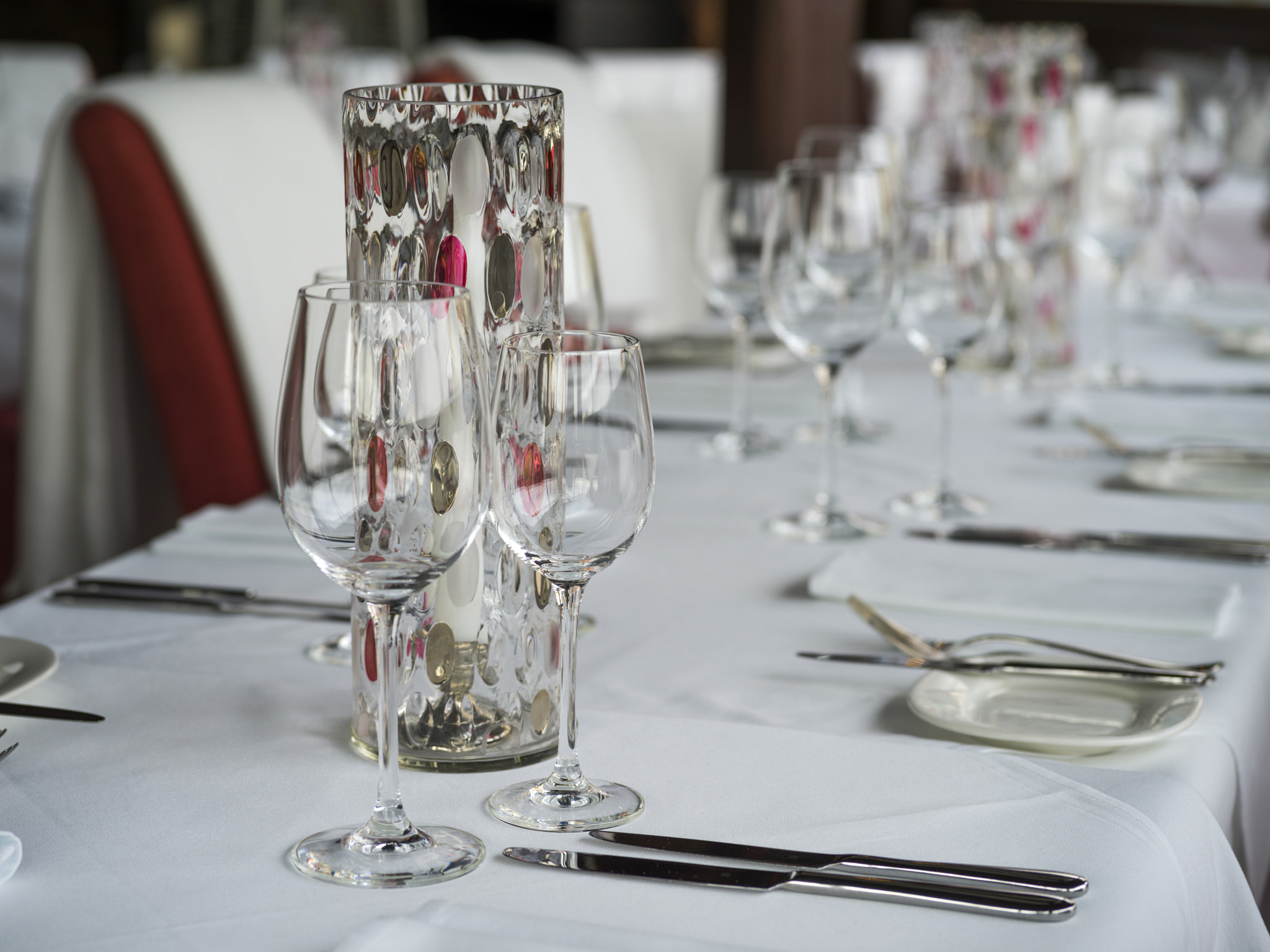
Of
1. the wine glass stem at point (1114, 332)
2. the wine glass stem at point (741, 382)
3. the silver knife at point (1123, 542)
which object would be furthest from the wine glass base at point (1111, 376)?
the silver knife at point (1123, 542)

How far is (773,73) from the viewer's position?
292cm

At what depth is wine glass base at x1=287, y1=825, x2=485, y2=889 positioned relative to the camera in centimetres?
59

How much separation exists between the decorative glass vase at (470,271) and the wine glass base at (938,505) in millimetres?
504

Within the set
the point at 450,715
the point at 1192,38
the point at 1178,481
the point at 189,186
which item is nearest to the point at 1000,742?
the point at 450,715

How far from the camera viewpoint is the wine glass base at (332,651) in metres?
0.84

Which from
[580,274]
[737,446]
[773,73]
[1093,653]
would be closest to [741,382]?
[737,446]

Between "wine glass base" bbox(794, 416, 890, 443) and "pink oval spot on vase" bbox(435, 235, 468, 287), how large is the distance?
75 cm

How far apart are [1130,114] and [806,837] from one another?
4.48 ft

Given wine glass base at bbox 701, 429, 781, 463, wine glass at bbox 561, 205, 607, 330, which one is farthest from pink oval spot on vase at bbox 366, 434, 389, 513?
wine glass base at bbox 701, 429, 781, 463

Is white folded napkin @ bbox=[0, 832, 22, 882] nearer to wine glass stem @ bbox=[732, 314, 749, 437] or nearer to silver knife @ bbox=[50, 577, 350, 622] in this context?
silver knife @ bbox=[50, 577, 350, 622]

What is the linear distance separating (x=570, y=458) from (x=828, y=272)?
542mm

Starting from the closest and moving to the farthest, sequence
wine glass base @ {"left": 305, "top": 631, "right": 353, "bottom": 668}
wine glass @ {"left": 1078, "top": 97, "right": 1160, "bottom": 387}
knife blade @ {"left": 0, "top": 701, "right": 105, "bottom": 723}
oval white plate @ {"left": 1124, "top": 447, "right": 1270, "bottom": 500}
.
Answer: knife blade @ {"left": 0, "top": 701, "right": 105, "bottom": 723}
wine glass base @ {"left": 305, "top": 631, "right": 353, "bottom": 668}
oval white plate @ {"left": 1124, "top": 447, "right": 1270, "bottom": 500}
wine glass @ {"left": 1078, "top": 97, "right": 1160, "bottom": 387}

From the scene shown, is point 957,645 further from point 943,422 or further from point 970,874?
point 943,422

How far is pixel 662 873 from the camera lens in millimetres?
588
